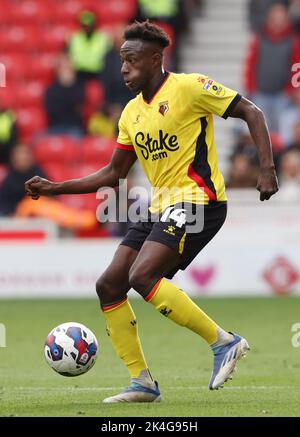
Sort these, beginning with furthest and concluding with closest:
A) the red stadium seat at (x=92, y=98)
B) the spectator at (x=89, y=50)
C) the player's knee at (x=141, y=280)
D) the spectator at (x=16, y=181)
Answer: the spectator at (x=89, y=50) < the red stadium seat at (x=92, y=98) < the spectator at (x=16, y=181) < the player's knee at (x=141, y=280)

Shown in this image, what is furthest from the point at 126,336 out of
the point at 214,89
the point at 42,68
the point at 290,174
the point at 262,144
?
the point at 42,68

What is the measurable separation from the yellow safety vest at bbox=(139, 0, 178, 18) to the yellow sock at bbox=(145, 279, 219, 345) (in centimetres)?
1257

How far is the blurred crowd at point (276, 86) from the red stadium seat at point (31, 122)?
11.4 feet

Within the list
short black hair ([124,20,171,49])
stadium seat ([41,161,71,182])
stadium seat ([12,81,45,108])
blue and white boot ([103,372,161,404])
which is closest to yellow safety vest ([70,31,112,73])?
stadium seat ([12,81,45,108])

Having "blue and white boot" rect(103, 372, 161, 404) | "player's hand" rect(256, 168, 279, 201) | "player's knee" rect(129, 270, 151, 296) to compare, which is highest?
"player's hand" rect(256, 168, 279, 201)

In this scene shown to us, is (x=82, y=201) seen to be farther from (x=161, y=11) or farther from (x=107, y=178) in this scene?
(x=107, y=178)

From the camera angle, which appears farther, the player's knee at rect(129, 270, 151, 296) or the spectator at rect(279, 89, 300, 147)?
the spectator at rect(279, 89, 300, 147)

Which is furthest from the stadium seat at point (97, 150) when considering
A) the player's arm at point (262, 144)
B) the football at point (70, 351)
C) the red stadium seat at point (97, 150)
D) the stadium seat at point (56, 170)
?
the player's arm at point (262, 144)

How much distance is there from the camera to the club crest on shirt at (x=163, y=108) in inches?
299

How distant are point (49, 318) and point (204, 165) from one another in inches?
233

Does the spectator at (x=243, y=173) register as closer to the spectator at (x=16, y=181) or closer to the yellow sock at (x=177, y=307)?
the spectator at (x=16, y=181)

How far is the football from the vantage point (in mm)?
7781

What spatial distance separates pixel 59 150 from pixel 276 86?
3.62m

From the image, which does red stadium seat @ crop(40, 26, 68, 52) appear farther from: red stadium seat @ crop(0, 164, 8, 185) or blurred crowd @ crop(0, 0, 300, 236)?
red stadium seat @ crop(0, 164, 8, 185)
